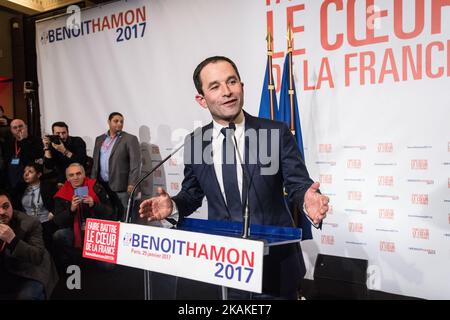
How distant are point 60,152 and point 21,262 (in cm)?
182

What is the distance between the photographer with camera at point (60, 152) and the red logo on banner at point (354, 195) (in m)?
2.56

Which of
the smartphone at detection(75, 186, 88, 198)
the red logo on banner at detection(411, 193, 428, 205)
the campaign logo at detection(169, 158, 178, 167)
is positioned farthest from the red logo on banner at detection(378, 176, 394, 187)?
the smartphone at detection(75, 186, 88, 198)

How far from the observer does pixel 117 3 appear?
4.19m

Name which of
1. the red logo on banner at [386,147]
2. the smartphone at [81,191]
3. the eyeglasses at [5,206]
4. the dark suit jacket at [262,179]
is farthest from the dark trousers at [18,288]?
the red logo on banner at [386,147]

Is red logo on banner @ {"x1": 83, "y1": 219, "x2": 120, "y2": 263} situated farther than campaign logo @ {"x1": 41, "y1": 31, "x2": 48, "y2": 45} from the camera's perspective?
No

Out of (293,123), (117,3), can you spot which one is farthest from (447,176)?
(117,3)

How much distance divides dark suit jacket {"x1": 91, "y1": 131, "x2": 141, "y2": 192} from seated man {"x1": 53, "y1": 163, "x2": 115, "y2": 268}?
0.33 m

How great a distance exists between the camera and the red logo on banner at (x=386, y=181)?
2.92m

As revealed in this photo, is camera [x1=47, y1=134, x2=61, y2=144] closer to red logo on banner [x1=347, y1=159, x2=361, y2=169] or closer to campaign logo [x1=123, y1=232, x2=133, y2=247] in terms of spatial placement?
red logo on banner [x1=347, y1=159, x2=361, y2=169]

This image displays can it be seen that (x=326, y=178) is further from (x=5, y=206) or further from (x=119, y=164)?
(x=5, y=206)

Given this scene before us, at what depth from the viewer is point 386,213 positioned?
295 centimetres

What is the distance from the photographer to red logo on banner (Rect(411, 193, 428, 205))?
2.81 m

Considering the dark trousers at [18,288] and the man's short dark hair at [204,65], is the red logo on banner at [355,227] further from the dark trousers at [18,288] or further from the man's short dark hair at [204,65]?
the dark trousers at [18,288]

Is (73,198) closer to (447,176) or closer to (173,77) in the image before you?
(173,77)
